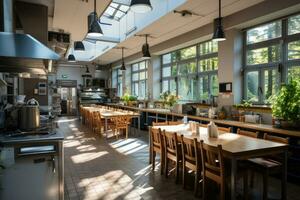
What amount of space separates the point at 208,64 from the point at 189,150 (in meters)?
4.48

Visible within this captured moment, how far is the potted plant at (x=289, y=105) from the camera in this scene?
4090mm

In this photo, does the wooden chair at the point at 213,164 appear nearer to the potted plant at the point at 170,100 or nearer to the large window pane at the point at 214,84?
the large window pane at the point at 214,84

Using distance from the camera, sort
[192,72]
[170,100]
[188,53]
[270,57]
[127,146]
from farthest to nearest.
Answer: [188,53]
[192,72]
[170,100]
[127,146]
[270,57]

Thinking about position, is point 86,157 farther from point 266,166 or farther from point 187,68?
point 187,68

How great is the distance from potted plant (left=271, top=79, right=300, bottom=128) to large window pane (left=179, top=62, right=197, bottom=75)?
405 centimetres

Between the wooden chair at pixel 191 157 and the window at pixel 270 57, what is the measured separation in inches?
115

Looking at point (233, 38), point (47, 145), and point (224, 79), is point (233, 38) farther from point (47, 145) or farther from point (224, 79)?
point (47, 145)

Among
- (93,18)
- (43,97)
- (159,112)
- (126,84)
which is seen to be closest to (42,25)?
(93,18)

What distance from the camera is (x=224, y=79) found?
6.27m

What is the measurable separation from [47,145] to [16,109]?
970 millimetres

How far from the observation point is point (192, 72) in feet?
27.1

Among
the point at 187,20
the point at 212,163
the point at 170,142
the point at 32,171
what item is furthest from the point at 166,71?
the point at 32,171

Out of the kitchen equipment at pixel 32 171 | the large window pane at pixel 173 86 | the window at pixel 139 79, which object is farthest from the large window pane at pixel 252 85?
the window at pixel 139 79

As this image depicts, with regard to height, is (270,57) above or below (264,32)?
below
